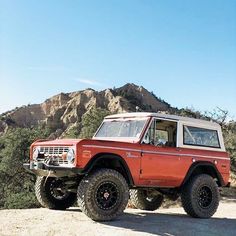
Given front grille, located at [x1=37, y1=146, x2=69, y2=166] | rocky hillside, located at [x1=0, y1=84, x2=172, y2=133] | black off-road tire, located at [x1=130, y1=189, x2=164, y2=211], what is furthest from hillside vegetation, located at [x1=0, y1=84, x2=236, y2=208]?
front grille, located at [x1=37, y1=146, x2=69, y2=166]

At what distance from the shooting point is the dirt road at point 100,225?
788 centimetres

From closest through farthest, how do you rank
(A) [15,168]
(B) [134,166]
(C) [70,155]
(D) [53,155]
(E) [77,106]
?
1. (C) [70,155]
2. (D) [53,155]
3. (B) [134,166]
4. (A) [15,168]
5. (E) [77,106]

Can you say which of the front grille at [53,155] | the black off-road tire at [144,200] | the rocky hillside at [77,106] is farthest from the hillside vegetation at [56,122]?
the front grille at [53,155]

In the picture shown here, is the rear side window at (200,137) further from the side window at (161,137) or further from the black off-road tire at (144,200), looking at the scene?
the black off-road tire at (144,200)

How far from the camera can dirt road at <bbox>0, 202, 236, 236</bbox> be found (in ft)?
25.8

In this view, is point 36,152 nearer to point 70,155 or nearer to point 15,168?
point 70,155

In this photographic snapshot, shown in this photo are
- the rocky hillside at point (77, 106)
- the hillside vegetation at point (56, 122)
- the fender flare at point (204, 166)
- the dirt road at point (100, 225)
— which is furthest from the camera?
the rocky hillside at point (77, 106)

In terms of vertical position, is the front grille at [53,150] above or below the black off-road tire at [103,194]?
above

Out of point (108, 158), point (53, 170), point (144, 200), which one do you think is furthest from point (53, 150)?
point (144, 200)

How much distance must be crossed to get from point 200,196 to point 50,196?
351 centimetres

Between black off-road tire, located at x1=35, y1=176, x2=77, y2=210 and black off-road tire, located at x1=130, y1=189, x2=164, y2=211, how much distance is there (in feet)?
6.40

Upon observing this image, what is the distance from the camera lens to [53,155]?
29.8ft

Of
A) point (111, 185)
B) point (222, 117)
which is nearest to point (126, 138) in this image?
point (111, 185)

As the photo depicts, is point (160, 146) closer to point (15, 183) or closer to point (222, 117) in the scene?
point (222, 117)
